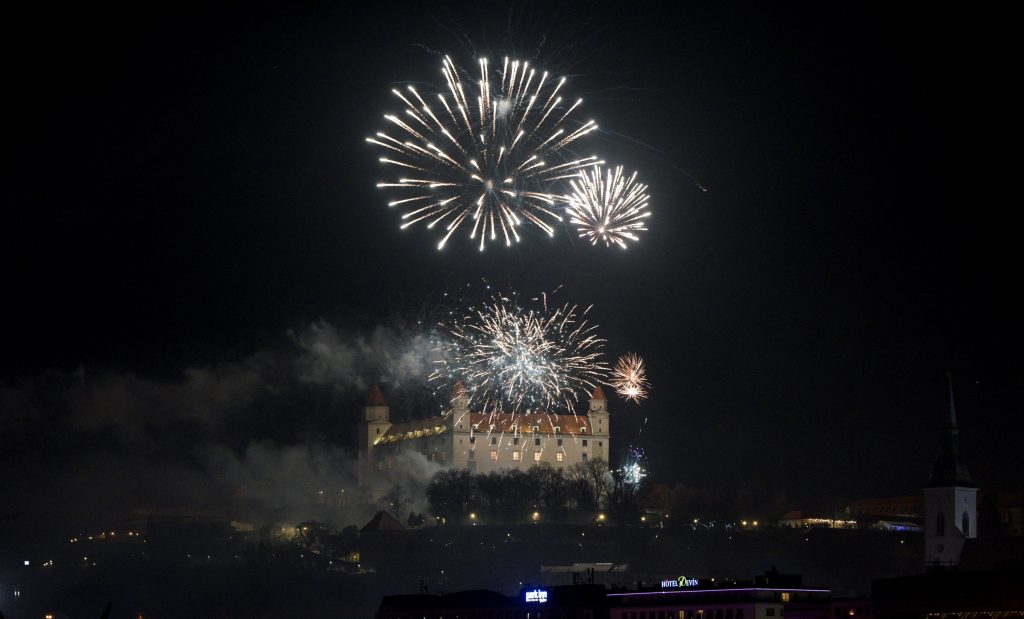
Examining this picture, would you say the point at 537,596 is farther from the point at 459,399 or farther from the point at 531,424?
the point at 531,424

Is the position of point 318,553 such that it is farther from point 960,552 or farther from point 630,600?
point 630,600

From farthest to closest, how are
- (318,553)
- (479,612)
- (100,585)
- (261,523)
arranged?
1. (261,523)
2. (318,553)
3. (100,585)
4. (479,612)

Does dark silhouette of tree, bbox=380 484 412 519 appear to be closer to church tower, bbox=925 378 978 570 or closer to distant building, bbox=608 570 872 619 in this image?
church tower, bbox=925 378 978 570

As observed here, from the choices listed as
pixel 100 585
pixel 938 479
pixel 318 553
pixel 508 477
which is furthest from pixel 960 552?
pixel 100 585

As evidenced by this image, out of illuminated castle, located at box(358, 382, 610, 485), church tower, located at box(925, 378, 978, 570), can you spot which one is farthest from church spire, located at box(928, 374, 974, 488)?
illuminated castle, located at box(358, 382, 610, 485)

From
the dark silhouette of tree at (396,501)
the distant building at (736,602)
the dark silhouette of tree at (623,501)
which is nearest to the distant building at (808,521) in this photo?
the dark silhouette of tree at (623,501)

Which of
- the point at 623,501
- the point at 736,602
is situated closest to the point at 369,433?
the point at 623,501

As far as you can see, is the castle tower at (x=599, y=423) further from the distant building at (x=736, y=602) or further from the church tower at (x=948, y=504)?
the distant building at (x=736, y=602)
